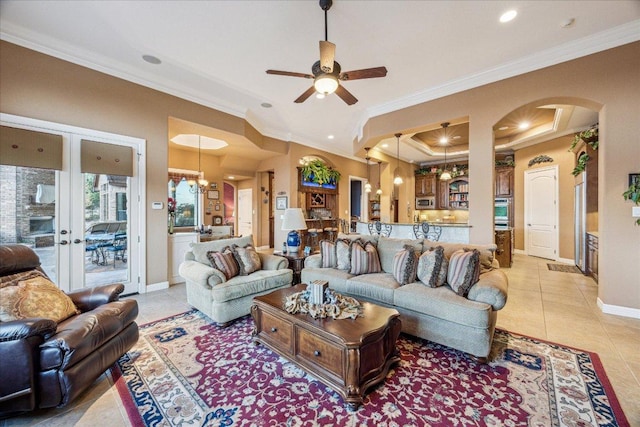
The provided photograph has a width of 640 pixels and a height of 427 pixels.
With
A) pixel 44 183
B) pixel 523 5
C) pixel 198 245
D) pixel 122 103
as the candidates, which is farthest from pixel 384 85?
pixel 44 183

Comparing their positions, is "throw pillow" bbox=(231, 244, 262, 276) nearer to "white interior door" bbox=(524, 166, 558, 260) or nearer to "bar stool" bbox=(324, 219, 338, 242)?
"bar stool" bbox=(324, 219, 338, 242)

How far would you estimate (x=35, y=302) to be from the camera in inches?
75.1

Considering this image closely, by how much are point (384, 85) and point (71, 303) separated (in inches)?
187

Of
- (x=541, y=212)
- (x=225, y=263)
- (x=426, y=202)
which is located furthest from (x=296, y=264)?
(x=426, y=202)

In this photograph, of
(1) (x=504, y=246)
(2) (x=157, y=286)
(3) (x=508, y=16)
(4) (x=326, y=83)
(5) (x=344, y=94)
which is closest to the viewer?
(4) (x=326, y=83)

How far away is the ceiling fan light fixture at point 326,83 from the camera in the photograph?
2.60 metres

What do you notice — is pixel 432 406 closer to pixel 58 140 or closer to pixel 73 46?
pixel 58 140

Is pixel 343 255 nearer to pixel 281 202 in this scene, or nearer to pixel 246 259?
pixel 246 259

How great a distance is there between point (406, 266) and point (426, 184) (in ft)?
25.3

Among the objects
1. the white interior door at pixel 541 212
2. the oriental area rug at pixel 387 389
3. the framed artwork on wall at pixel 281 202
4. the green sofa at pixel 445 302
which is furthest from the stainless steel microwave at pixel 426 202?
the oriental area rug at pixel 387 389

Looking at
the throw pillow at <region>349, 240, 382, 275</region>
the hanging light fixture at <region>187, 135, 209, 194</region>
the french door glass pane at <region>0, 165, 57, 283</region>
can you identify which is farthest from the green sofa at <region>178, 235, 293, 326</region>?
the hanging light fixture at <region>187, 135, 209, 194</region>

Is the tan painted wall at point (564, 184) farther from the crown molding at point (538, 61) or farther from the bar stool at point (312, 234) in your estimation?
the bar stool at point (312, 234)

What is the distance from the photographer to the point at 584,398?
1.78 metres

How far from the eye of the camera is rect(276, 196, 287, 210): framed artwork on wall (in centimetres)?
695
